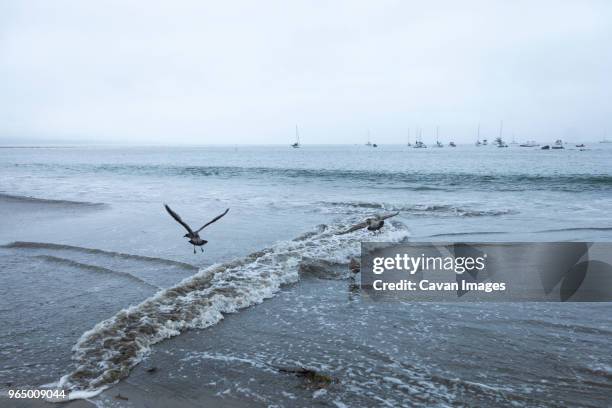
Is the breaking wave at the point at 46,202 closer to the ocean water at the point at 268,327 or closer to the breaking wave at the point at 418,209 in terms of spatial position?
the ocean water at the point at 268,327

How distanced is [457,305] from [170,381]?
482cm

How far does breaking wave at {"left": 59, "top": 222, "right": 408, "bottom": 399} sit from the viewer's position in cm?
522

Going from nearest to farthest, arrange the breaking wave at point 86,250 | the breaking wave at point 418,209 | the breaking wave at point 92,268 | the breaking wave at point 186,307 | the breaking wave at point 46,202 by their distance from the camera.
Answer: the breaking wave at point 186,307, the breaking wave at point 92,268, the breaking wave at point 86,250, the breaking wave at point 418,209, the breaking wave at point 46,202

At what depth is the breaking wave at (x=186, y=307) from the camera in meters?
5.22

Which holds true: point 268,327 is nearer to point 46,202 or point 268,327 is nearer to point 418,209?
point 418,209

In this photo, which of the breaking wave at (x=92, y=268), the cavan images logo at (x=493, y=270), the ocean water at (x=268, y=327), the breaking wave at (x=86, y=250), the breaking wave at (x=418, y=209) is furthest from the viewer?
the breaking wave at (x=418, y=209)

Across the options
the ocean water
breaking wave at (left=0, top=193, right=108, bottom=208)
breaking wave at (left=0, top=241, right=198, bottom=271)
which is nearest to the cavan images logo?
the ocean water

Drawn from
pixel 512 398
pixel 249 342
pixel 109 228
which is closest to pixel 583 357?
pixel 512 398

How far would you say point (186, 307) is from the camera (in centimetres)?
707

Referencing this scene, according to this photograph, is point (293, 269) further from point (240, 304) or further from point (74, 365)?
point (74, 365)

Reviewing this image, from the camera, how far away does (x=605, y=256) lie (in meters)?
10.3

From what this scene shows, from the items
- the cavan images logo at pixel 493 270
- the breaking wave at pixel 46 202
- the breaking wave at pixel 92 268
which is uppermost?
the breaking wave at pixel 46 202

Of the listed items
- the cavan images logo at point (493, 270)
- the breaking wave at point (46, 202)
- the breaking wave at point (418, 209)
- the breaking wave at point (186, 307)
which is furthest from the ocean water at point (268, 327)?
the breaking wave at point (46, 202)

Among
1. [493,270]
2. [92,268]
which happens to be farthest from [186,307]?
[493,270]
